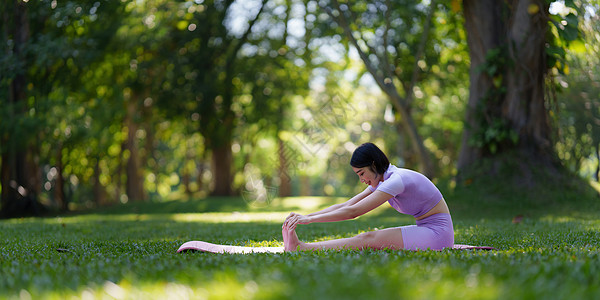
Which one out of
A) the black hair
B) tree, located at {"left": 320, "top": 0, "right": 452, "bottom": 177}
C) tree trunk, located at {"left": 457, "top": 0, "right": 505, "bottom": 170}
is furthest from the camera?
tree, located at {"left": 320, "top": 0, "right": 452, "bottom": 177}

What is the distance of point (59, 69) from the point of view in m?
19.2

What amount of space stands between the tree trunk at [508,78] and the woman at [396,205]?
9204 millimetres

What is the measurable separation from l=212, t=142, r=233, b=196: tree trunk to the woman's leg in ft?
68.2

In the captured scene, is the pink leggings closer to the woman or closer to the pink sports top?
the woman

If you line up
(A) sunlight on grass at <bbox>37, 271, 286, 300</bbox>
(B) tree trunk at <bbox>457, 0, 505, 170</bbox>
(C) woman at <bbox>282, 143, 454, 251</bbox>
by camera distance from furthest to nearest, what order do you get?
(B) tree trunk at <bbox>457, 0, 505, 170</bbox>
(C) woman at <bbox>282, 143, 454, 251</bbox>
(A) sunlight on grass at <bbox>37, 271, 286, 300</bbox>

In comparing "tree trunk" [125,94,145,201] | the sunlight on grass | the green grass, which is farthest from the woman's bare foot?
"tree trunk" [125,94,145,201]

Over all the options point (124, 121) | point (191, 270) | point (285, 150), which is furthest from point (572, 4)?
point (285, 150)

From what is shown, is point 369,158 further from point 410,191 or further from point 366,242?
point 366,242

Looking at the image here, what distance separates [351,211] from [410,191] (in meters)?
0.69

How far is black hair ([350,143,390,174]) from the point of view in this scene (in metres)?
6.16

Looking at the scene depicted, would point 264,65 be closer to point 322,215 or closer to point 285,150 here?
point 285,150

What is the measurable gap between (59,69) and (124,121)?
736 centimetres

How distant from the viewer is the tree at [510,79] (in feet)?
46.9

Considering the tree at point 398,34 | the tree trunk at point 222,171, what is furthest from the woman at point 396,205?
the tree trunk at point 222,171
